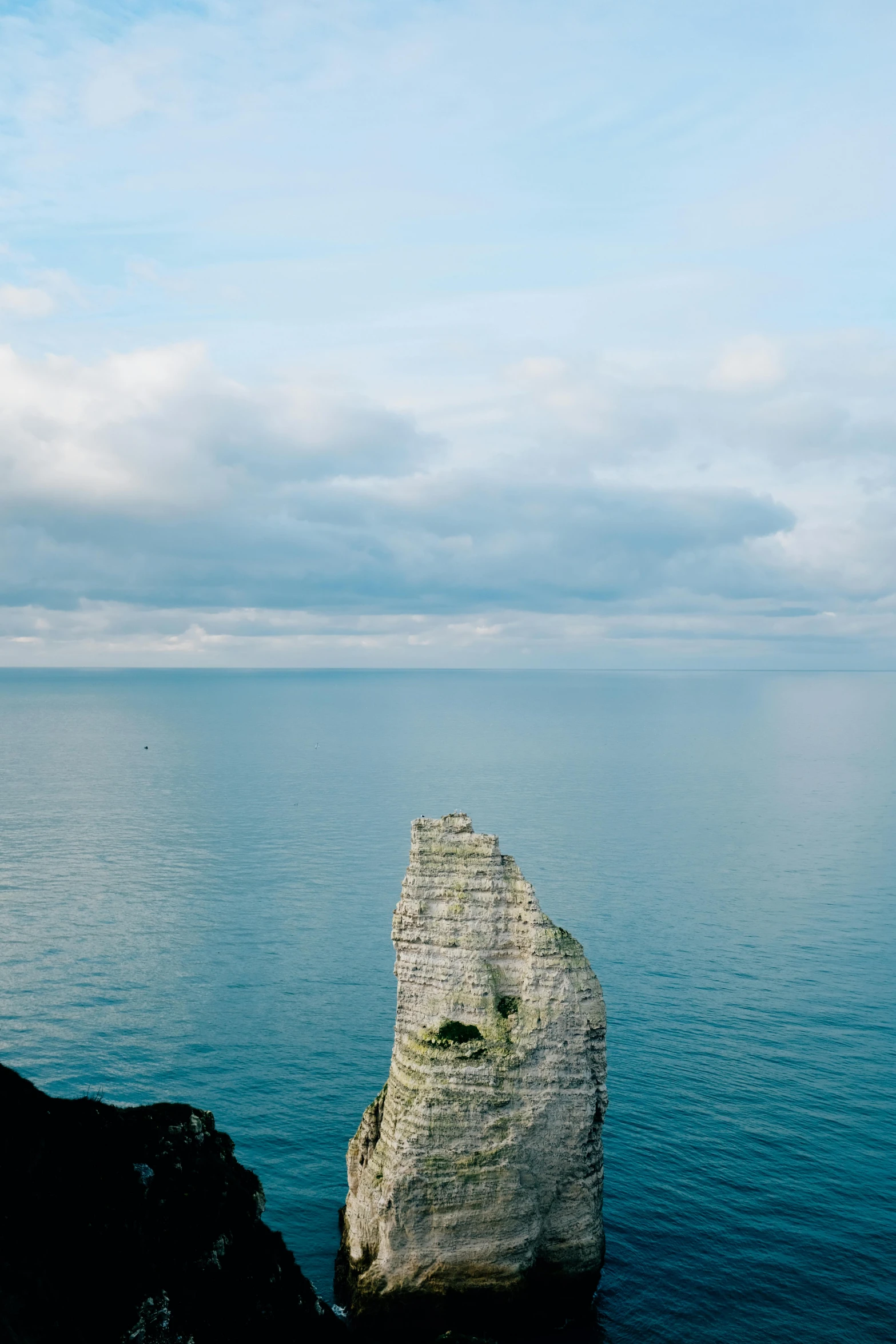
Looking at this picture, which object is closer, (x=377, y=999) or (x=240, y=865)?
(x=377, y=999)

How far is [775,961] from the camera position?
65562 mm

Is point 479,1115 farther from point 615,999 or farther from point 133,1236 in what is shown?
point 615,999

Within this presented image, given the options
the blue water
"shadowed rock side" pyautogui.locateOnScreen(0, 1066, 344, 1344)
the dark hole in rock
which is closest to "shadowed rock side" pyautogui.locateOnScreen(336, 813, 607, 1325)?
the dark hole in rock

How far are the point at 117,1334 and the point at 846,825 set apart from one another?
110 m

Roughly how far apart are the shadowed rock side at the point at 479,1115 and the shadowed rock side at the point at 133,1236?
9480mm

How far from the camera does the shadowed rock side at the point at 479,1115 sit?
31547 millimetres

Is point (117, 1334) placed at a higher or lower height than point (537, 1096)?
higher

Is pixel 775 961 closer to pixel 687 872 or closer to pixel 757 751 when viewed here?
pixel 687 872

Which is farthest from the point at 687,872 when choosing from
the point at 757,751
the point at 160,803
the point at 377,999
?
the point at 757,751

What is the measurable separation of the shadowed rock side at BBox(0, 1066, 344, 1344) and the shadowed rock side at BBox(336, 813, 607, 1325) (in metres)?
9.48

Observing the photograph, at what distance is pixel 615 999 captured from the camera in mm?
58562

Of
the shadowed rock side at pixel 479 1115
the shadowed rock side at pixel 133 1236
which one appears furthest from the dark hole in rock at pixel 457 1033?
the shadowed rock side at pixel 133 1236

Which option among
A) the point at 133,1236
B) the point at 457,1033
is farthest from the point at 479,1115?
the point at 133,1236

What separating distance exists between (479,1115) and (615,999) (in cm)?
2892
